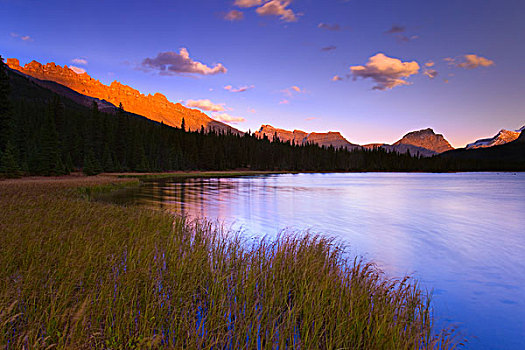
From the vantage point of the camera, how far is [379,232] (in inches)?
867

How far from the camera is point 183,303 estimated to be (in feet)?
22.0

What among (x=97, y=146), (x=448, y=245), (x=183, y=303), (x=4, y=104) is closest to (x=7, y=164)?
(x=4, y=104)

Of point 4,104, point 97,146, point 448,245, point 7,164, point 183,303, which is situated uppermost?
point 4,104

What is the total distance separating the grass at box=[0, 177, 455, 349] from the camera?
16.8 ft

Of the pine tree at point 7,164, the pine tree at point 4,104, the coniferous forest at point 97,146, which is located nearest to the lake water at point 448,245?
the pine tree at point 7,164

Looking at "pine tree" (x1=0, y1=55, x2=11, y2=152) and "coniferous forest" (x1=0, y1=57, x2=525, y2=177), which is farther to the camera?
"coniferous forest" (x1=0, y1=57, x2=525, y2=177)

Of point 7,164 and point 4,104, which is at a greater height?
point 4,104

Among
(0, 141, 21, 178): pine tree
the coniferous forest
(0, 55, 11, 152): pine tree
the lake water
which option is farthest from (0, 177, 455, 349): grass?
the coniferous forest

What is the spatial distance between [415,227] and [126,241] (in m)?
22.0

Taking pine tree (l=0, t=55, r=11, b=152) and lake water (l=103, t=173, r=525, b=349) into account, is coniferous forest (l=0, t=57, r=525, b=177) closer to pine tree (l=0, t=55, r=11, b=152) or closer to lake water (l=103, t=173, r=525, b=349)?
pine tree (l=0, t=55, r=11, b=152)

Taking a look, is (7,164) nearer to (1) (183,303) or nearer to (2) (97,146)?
(1) (183,303)

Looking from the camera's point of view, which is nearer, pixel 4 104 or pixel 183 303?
pixel 183 303

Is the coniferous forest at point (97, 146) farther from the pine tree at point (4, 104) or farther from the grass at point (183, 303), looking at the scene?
the grass at point (183, 303)

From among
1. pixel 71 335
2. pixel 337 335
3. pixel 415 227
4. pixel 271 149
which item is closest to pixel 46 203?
pixel 71 335
